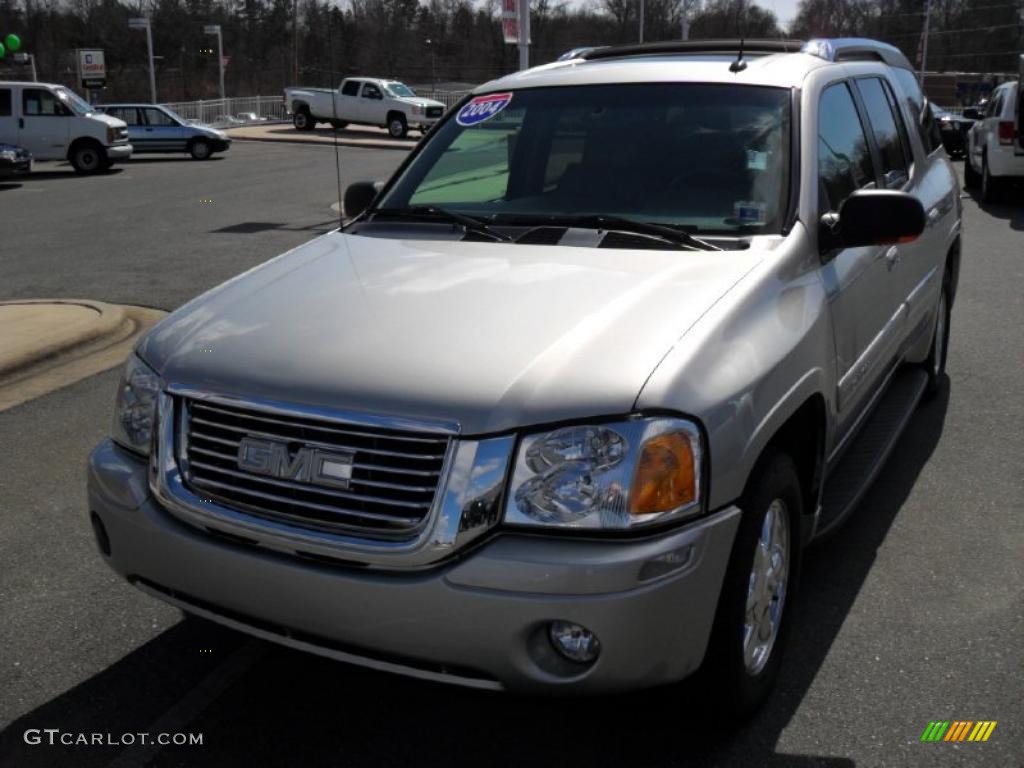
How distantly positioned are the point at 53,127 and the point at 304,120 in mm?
17702

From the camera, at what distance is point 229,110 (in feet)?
151

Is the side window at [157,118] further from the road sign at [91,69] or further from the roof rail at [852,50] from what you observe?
the roof rail at [852,50]

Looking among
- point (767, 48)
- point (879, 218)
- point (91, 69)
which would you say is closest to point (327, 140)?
point (91, 69)

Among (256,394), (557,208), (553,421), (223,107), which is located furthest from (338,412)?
(223,107)

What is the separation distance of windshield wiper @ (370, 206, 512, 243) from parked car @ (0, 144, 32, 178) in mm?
20181

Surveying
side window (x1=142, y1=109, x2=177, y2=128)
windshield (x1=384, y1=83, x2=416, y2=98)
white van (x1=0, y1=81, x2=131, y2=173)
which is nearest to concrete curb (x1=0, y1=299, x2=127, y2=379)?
white van (x1=0, y1=81, x2=131, y2=173)

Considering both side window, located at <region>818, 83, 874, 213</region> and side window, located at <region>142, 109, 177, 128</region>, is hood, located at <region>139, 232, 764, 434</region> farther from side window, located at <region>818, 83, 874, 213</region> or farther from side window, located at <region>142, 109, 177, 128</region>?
side window, located at <region>142, 109, 177, 128</region>

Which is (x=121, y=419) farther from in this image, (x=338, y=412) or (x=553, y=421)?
(x=553, y=421)

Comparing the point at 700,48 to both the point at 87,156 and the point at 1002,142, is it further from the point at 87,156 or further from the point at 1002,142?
the point at 87,156

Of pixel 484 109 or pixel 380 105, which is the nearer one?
pixel 484 109

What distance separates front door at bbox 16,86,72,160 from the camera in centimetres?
2508

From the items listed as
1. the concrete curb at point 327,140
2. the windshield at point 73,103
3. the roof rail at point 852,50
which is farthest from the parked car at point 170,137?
the roof rail at point 852,50

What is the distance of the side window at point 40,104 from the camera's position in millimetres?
25000

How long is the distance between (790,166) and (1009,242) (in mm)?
10417
